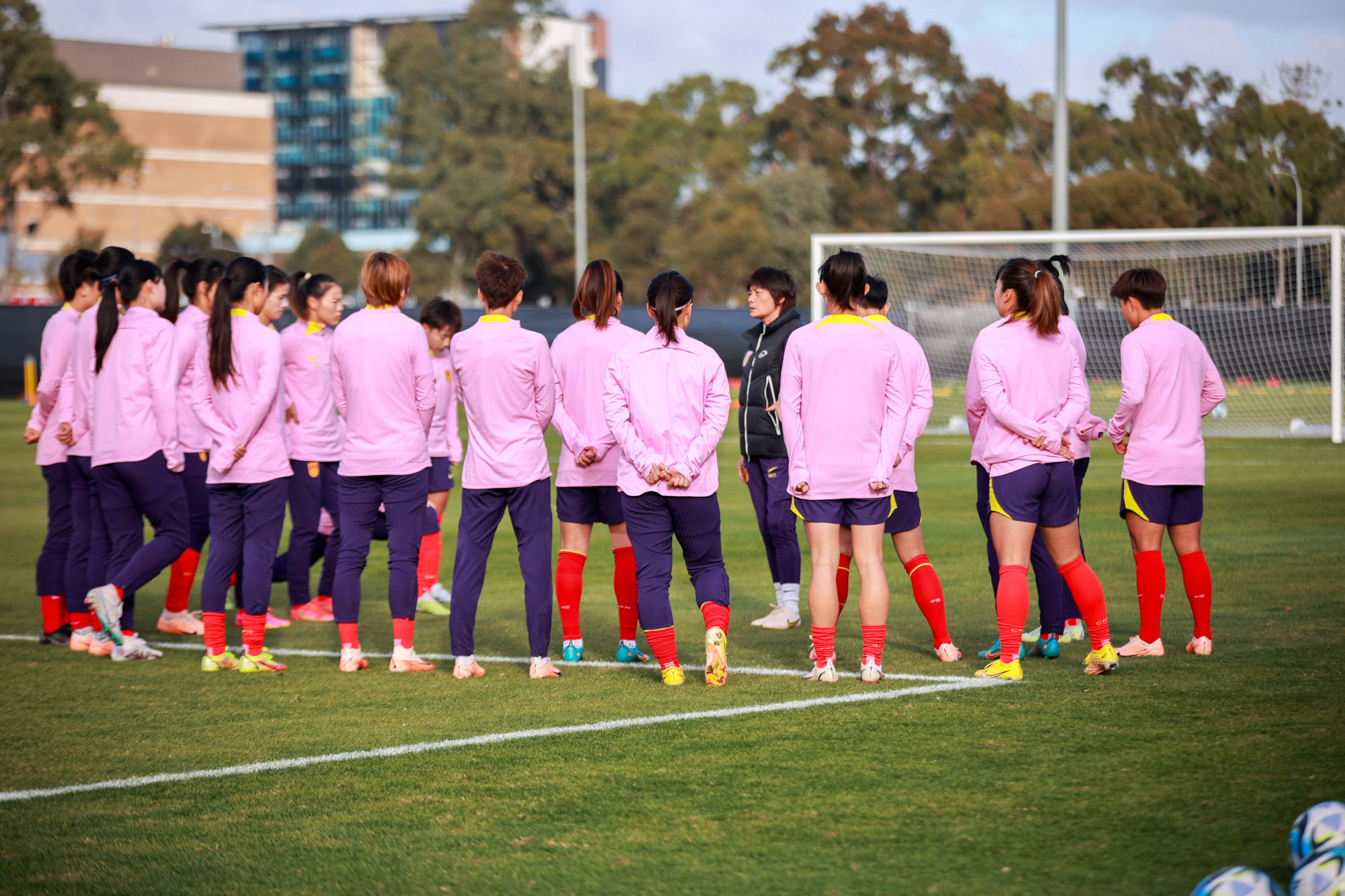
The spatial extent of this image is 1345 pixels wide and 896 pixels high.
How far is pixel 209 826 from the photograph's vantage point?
448 cm

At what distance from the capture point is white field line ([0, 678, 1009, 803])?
4.98 metres

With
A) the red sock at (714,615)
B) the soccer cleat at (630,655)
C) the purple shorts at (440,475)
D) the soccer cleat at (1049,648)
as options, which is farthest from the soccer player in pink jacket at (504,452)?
the purple shorts at (440,475)

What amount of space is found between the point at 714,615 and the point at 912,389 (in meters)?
1.43

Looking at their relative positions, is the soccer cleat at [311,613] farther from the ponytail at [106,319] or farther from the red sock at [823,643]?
A: the red sock at [823,643]

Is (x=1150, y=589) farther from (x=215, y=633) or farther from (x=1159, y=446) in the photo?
(x=215, y=633)

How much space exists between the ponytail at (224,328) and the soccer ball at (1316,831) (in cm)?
532

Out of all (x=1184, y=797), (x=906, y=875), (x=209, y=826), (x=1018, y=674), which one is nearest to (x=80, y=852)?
(x=209, y=826)

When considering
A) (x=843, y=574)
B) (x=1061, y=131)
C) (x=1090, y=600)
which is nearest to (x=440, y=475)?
(x=843, y=574)

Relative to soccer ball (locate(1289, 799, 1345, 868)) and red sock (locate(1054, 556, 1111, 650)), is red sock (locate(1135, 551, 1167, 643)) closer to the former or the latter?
red sock (locate(1054, 556, 1111, 650))

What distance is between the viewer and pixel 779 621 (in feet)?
26.3

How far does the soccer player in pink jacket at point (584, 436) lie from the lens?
6840 mm

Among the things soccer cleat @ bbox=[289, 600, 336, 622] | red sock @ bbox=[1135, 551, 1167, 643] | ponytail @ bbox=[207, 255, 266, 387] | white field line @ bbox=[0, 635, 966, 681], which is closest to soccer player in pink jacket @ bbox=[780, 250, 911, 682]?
white field line @ bbox=[0, 635, 966, 681]

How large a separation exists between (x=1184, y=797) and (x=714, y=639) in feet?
7.89

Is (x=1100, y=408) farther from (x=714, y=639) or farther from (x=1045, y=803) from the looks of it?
(x=1045, y=803)
